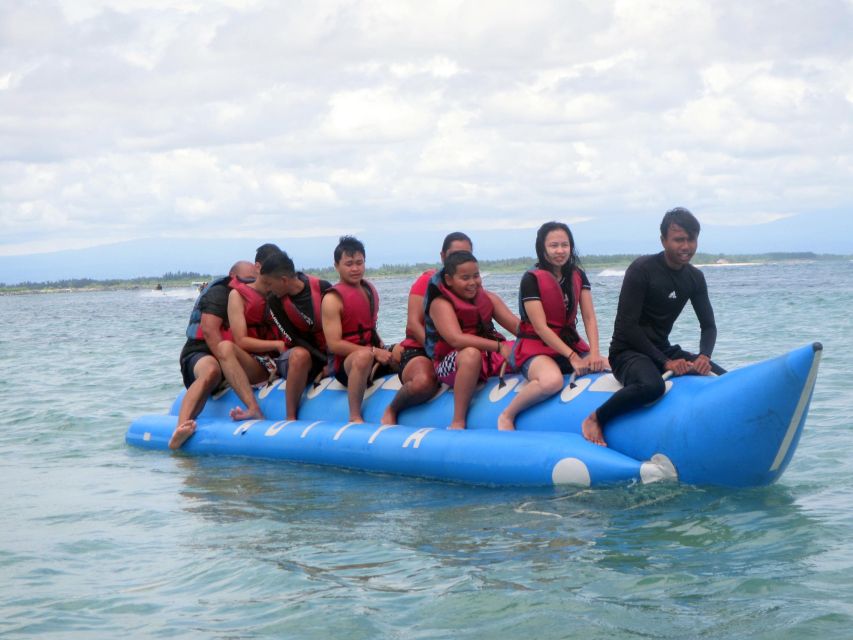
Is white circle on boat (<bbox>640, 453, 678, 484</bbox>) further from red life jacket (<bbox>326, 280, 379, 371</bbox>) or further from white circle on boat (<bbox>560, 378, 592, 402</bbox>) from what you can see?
red life jacket (<bbox>326, 280, 379, 371</bbox>)

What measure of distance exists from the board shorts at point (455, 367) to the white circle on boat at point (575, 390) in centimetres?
49

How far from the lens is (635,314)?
16.5 ft

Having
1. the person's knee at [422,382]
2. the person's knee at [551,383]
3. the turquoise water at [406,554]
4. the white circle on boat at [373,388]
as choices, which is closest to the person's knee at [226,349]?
the turquoise water at [406,554]

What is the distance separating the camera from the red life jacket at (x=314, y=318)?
256 inches

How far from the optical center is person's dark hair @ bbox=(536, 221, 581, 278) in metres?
5.47

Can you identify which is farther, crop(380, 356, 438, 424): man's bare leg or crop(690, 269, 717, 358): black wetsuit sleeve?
crop(380, 356, 438, 424): man's bare leg

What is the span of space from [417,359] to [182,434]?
6.15ft

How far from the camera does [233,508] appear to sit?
17.1ft

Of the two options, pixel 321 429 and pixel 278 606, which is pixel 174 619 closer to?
pixel 278 606

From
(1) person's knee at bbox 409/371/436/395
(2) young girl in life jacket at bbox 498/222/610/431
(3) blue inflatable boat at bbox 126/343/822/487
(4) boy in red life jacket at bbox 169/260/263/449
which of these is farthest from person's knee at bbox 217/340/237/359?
(2) young girl in life jacket at bbox 498/222/610/431

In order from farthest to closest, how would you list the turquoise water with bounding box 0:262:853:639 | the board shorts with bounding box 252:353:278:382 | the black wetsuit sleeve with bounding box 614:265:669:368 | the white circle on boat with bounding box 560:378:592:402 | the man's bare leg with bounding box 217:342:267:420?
the board shorts with bounding box 252:353:278:382
the man's bare leg with bounding box 217:342:267:420
the white circle on boat with bounding box 560:378:592:402
the black wetsuit sleeve with bounding box 614:265:669:368
the turquoise water with bounding box 0:262:853:639

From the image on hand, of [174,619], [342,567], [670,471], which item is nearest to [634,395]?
[670,471]

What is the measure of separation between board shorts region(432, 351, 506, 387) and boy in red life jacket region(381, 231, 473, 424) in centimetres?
7

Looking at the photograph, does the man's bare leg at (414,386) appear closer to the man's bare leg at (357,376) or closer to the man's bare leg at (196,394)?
the man's bare leg at (357,376)
